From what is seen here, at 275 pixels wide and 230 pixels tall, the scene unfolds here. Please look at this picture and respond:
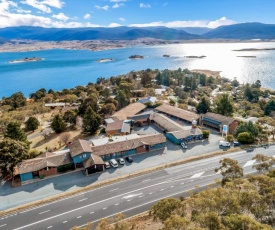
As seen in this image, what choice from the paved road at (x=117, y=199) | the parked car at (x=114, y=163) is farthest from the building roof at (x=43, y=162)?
the paved road at (x=117, y=199)

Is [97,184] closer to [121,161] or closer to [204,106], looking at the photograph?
[121,161]

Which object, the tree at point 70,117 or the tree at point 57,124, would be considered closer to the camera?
the tree at point 57,124

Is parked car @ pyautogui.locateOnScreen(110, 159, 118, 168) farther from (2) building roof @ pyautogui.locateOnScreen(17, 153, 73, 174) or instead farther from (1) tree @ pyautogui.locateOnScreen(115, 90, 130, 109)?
(1) tree @ pyautogui.locateOnScreen(115, 90, 130, 109)

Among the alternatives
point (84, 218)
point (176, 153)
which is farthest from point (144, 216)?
point (176, 153)

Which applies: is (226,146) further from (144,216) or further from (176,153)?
(144,216)

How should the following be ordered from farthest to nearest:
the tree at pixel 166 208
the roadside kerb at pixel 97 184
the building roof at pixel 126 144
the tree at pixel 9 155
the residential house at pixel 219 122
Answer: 1. the residential house at pixel 219 122
2. the building roof at pixel 126 144
3. the tree at pixel 9 155
4. the roadside kerb at pixel 97 184
5. the tree at pixel 166 208

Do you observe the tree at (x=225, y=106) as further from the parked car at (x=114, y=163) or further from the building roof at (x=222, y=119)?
the parked car at (x=114, y=163)
